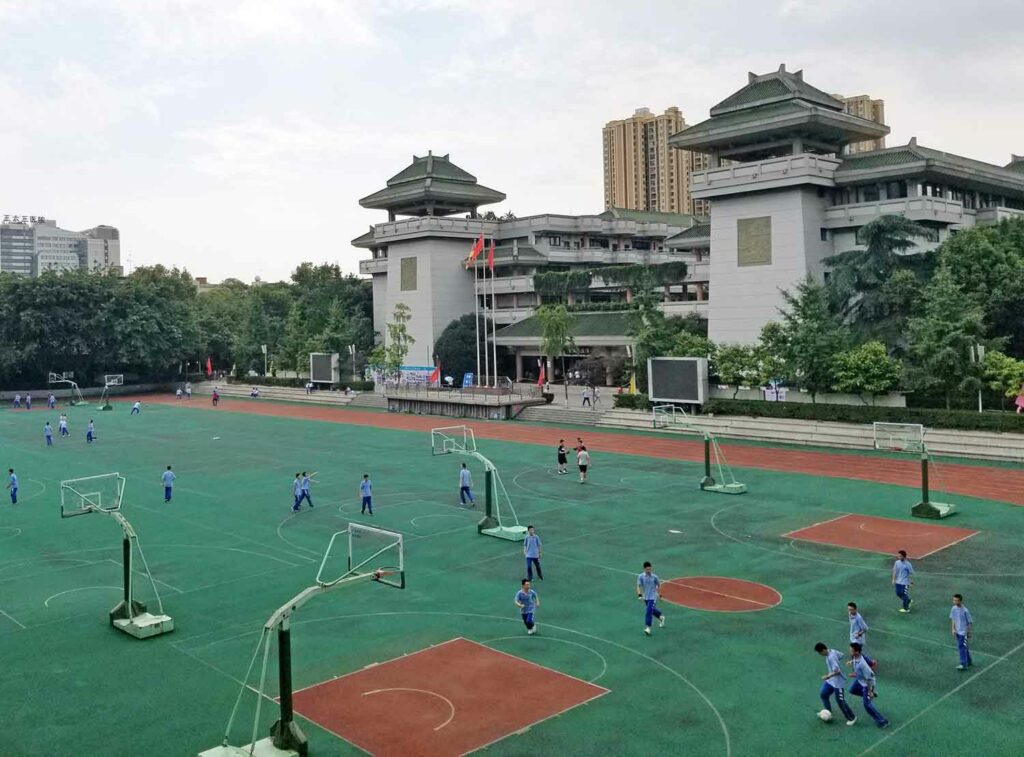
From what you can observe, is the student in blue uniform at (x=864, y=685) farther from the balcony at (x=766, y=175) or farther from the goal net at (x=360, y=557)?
the balcony at (x=766, y=175)

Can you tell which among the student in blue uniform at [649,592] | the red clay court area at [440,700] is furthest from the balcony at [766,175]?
the red clay court area at [440,700]

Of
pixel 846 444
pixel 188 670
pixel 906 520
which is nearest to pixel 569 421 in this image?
pixel 846 444

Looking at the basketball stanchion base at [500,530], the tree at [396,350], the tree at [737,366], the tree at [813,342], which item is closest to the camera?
the basketball stanchion base at [500,530]


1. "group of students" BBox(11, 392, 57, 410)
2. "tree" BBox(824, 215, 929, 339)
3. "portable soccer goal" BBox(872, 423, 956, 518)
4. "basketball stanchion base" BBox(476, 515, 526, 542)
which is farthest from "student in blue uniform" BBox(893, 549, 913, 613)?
"group of students" BBox(11, 392, 57, 410)

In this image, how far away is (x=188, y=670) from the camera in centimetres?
1655

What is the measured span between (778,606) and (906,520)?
9.98m

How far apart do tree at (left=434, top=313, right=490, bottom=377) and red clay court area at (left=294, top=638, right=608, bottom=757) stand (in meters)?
61.7

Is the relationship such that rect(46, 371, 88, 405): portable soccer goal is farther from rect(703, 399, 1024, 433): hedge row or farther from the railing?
rect(703, 399, 1024, 433): hedge row

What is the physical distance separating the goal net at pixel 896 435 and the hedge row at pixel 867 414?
69cm

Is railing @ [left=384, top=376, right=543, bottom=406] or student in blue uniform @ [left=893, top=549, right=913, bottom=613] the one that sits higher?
railing @ [left=384, top=376, right=543, bottom=406]

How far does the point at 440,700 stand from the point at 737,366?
36.7 meters

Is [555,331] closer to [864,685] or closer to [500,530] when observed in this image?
[500,530]

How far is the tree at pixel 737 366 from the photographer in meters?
48.3

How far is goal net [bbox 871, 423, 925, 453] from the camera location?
3916cm
